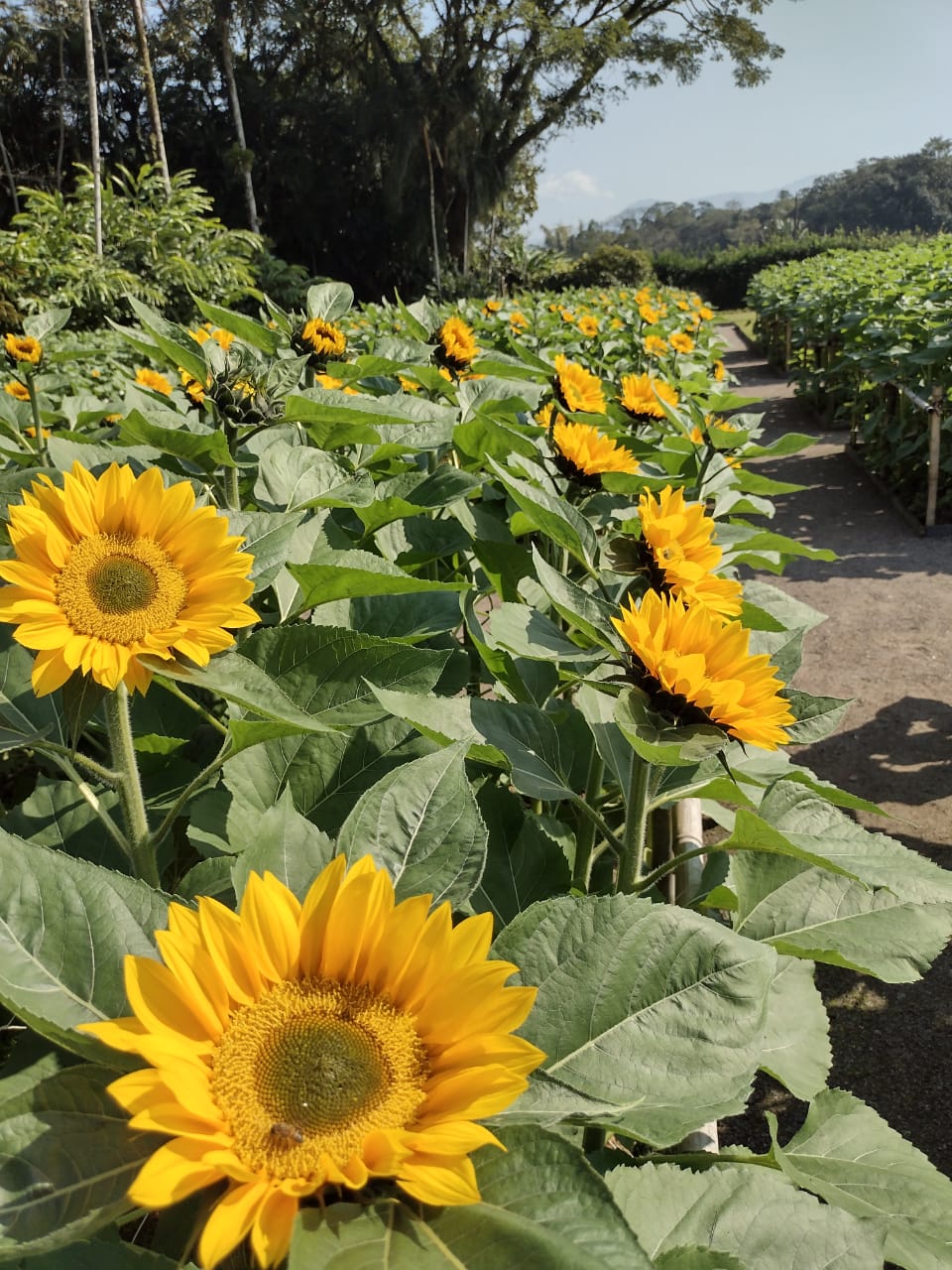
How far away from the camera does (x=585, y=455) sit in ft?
5.03

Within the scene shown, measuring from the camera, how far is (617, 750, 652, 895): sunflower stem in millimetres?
896

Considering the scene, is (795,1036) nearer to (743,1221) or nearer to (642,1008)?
(743,1221)

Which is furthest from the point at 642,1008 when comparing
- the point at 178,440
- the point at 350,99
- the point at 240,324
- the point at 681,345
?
the point at 350,99

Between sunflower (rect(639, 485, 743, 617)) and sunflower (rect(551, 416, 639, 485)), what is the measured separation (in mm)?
358

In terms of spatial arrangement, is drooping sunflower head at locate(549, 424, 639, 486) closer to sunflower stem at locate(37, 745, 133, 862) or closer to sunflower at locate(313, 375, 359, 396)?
sunflower at locate(313, 375, 359, 396)

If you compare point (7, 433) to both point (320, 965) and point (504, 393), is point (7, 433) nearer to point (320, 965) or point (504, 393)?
point (504, 393)

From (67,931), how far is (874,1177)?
2.61 feet

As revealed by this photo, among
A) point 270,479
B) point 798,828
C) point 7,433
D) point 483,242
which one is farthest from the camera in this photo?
point 483,242

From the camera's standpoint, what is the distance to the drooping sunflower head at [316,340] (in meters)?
1.73

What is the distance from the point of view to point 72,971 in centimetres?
54

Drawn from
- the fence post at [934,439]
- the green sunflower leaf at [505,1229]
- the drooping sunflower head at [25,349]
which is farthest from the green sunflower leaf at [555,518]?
the fence post at [934,439]

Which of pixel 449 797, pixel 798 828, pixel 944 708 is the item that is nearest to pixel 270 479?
pixel 449 797

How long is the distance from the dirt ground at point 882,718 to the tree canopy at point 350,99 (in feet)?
64.4

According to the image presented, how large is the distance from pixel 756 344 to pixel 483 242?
1547cm
